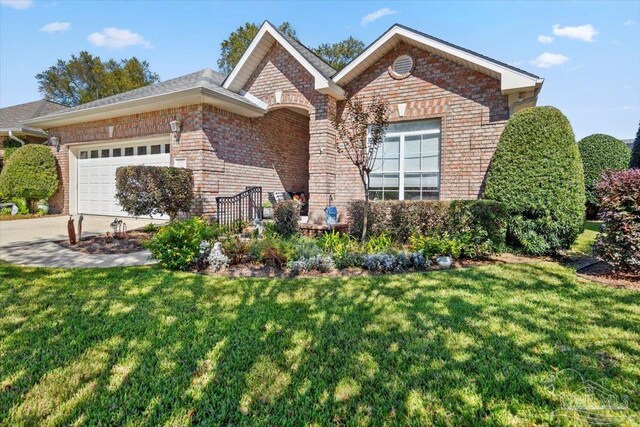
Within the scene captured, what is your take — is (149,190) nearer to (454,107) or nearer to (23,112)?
(454,107)

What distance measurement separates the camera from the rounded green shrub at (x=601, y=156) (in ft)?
43.0

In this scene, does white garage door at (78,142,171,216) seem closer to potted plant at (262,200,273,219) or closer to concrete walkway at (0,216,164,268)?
concrete walkway at (0,216,164,268)

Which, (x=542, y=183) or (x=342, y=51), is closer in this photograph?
(x=542, y=183)

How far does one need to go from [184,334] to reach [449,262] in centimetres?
459

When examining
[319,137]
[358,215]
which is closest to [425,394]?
[358,215]

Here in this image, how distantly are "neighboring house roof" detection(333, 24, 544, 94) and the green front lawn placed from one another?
4.92 m

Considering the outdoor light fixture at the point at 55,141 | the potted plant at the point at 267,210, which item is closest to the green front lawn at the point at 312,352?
the potted plant at the point at 267,210

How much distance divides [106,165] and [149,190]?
20.9 ft

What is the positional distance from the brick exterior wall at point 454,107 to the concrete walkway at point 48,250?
24.5 feet

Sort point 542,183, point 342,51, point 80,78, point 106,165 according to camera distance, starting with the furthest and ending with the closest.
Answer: point 80,78, point 342,51, point 106,165, point 542,183

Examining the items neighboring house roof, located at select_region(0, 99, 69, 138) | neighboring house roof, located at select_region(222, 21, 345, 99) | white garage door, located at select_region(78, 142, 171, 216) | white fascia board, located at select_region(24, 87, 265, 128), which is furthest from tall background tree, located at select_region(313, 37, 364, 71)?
white garage door, located at select_region(78, 142, 171, 216)

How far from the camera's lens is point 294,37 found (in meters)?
27.5

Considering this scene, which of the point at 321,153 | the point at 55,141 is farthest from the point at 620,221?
the point at 55,141

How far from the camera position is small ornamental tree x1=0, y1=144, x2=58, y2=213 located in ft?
41.3
